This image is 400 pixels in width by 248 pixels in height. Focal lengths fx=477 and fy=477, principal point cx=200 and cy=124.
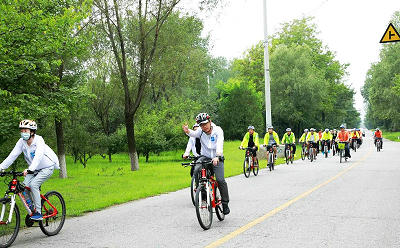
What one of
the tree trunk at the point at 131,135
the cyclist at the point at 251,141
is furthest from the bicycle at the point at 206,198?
the tree trunk at the point at 131,135

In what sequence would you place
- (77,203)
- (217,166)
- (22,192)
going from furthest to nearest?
1. (77,203)
2. (217,166)
3. (22,192)

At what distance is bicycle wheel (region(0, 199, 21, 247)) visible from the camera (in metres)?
6.79

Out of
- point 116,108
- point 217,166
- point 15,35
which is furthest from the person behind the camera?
point 116,108

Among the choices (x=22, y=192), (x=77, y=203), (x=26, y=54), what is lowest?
(x=77, y=203)

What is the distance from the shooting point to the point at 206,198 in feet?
25.4

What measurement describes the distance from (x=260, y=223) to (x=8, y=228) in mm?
3988

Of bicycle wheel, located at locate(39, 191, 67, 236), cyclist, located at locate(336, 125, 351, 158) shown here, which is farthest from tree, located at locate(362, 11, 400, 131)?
bicycle wheel, located at locate(39, 191, 67, 236)

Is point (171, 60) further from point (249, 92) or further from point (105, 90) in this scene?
point (249, 92)

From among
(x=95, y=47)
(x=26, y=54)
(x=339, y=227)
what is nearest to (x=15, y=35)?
(x=26, y=54)

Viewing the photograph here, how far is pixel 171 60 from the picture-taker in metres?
26.7

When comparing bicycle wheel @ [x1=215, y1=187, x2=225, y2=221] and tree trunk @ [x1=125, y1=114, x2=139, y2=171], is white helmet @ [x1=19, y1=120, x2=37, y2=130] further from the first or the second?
tree trunk @ [x1=125, y1=114, x2=139, y2=171]

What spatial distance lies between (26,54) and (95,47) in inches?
771

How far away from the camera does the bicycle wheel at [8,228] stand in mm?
6785

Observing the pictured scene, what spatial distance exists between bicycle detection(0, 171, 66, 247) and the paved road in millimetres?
203
